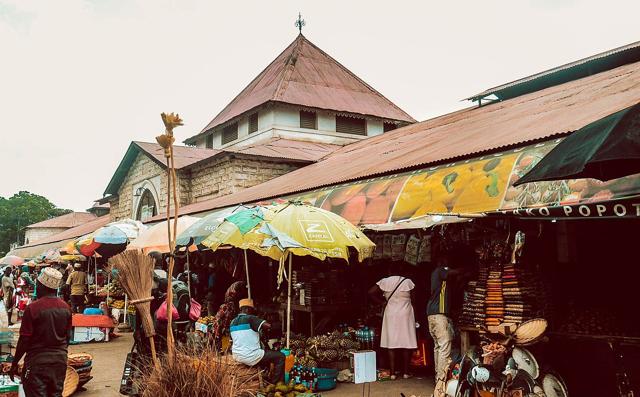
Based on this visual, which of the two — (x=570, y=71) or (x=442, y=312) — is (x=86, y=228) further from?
(x=442, y=312)

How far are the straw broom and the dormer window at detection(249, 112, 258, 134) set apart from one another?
807 inches

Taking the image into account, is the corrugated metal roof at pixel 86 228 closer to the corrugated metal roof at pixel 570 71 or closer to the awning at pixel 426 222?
the corrugated metal roof at pixel 570 71

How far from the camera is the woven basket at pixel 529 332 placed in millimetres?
5781

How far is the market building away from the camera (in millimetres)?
20125

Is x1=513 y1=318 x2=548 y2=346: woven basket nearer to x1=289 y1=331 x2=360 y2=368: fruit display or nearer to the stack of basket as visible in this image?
x1=289 y1=331 x2=360 y2=368: fruit display

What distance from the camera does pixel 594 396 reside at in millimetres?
6535

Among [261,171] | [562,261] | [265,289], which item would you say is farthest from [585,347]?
[261,171]

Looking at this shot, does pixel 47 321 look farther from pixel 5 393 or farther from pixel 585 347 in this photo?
pixel 585 347

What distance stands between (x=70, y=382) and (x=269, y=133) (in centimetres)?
1736

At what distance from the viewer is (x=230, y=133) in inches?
1086

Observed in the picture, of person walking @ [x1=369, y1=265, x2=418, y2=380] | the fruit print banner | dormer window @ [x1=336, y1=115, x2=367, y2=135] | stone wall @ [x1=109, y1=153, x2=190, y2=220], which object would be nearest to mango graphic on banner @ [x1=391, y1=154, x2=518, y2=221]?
the fruit print banner

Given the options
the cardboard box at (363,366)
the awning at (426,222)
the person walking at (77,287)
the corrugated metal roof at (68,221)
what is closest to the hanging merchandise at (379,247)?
the awning at (426,222)

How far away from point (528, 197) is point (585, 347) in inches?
82.3

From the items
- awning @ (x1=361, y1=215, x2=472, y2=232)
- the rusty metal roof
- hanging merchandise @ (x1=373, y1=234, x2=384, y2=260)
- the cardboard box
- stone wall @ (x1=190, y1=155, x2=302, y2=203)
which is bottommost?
the cardboard box
